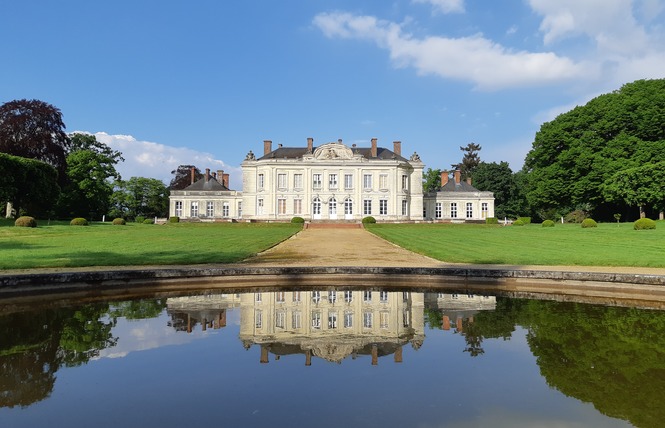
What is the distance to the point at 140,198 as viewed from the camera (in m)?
63.7

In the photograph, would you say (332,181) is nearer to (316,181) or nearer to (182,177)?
(316,181)

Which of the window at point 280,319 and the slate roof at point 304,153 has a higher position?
Result: the slate roof at point 304,153

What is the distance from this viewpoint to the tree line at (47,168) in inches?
1372

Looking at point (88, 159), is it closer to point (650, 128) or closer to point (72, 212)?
point (72, 212)

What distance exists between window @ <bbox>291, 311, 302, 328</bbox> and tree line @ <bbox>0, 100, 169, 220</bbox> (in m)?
35.8

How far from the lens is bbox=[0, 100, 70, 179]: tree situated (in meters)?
40.5

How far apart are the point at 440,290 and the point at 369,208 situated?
130 feet

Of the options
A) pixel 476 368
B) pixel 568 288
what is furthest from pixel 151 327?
pixel 568 288

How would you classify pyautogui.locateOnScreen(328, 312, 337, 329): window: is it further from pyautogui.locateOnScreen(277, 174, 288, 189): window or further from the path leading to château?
pyautogui.locateOnScreen(277, 174, 288, 189): window

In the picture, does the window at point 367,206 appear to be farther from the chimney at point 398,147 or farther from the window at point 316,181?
the chimney at point 398,147

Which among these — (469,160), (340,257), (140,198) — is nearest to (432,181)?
(469,160)

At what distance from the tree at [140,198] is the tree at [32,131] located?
17.1m

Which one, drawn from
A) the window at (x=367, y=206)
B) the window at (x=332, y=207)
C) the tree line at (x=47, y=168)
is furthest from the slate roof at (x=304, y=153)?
the tree line at (x=47, y=168)

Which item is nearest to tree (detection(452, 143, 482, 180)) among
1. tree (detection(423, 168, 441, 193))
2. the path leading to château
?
tree (detection(423, 168, 441, 193))
